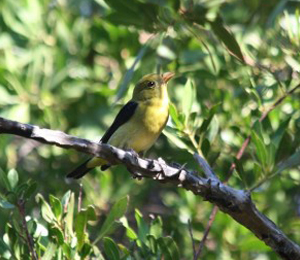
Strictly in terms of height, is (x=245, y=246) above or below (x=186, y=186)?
below

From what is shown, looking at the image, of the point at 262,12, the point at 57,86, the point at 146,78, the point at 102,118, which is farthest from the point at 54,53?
the point at 262,12

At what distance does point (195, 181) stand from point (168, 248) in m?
0.65

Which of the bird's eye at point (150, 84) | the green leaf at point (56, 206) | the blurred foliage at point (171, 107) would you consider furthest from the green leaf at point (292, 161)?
the bird's eye at point (150, 84)

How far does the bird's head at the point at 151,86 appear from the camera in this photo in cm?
488

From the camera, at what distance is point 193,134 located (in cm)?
408

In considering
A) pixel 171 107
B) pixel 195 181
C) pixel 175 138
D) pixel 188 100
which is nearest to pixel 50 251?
pixel 195 181

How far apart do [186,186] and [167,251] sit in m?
0.64

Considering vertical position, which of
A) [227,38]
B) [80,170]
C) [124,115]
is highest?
[227,38]

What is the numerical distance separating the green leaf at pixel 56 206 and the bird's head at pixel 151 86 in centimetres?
147

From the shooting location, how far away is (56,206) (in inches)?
141

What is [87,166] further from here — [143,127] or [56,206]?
[56,206]

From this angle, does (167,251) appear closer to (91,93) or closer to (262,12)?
(91,93)

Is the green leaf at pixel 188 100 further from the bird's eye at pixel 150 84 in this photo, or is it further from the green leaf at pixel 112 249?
the green leaf at pixel 112 249

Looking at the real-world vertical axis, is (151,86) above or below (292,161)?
below
